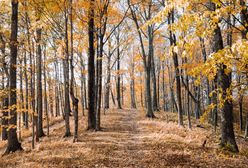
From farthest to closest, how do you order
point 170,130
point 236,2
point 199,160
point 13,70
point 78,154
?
point 170,130 → point 13,70 → point 78,154 → point 199,160 → point 236,2

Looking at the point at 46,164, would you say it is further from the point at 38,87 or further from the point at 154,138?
the point at 38,87

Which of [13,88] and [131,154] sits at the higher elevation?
[13,88]

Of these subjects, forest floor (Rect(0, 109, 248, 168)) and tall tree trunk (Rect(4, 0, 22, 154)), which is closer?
forest floor (Rect(0, 109, 248, 168))

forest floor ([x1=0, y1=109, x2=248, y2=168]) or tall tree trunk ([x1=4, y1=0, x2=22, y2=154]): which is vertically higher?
tall tree trunk ([x1=4, y1=0, x2=22, y2=154])

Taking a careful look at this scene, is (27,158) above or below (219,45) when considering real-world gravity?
below

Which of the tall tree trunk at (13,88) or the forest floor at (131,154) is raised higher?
the tall tree trunk at (13,88)

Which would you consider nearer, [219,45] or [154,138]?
[219,45]

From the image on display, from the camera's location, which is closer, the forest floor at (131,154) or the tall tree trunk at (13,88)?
the forest floor at (131,154)

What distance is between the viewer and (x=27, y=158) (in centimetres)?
1055

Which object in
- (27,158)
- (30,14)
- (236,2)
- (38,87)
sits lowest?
(27,158)

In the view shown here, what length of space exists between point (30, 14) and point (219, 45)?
11.9 m

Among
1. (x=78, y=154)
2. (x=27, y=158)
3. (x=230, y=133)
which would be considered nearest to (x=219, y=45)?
(x=230, y=133)

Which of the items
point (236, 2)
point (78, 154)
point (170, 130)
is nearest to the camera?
point (236, 2)

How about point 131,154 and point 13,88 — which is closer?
point 131,154
